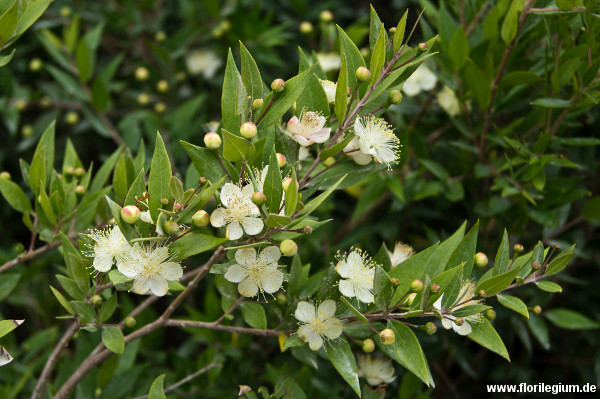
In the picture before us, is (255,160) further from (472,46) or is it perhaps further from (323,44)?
(323,44)

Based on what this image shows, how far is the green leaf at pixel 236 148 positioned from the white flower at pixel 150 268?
0.21m

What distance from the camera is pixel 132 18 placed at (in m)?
2.28

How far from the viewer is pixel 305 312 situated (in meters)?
1.18

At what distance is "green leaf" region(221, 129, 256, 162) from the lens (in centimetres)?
100

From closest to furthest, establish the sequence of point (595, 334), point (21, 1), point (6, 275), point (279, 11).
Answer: point (21, 1) < point (6, 275) < point (595, 334) < point (279, 11)

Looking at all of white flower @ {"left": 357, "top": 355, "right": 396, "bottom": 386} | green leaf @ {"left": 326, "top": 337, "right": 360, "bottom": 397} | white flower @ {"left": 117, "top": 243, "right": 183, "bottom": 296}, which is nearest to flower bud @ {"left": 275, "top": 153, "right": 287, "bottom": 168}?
white flower @ {"left": 117, "top": 243, "right": 183, "bottom": 296}

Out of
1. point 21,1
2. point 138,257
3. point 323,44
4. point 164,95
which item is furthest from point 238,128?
point 164,95

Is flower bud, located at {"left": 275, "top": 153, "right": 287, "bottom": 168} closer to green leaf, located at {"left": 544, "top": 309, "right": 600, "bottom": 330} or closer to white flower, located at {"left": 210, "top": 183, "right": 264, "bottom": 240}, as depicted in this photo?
white flower, located at {"left": 210, "top": 183, "right": 264, "bottom": 240}

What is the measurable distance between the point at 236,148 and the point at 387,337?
1.48ft

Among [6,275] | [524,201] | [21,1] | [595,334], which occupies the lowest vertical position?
[595,334]

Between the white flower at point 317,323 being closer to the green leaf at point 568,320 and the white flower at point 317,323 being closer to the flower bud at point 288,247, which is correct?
the flower bud at point 288,247

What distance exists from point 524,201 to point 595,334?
63 cm

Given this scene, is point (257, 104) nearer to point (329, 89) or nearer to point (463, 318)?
point (329, 89)

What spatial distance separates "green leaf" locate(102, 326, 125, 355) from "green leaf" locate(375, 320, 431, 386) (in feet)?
1.74
